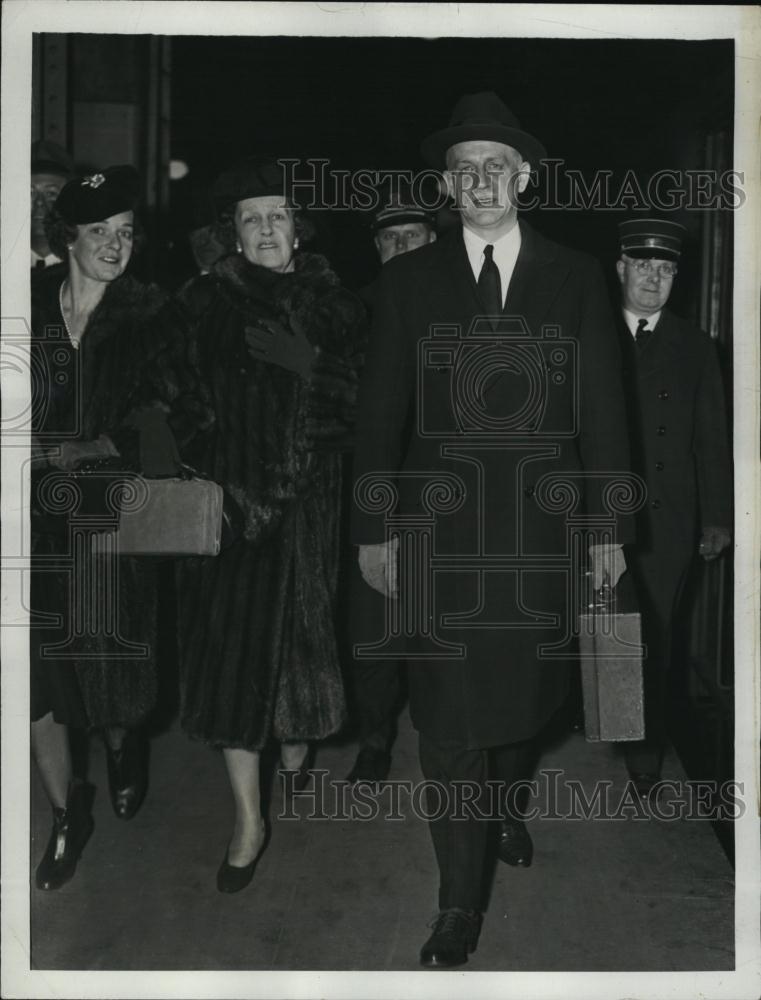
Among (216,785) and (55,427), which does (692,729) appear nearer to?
(216,785)

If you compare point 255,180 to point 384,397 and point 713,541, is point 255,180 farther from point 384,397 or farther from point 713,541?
point 713,541

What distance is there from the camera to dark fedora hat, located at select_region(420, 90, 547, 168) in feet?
12.6

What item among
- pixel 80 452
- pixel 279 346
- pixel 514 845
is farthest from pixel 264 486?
pixel 514 845

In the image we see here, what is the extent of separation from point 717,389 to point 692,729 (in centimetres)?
132

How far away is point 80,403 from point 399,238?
137cm

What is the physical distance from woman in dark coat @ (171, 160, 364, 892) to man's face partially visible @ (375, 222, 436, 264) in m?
0.63

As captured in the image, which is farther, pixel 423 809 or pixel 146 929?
pixel 423 809

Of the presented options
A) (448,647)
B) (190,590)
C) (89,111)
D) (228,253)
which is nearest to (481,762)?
(448,647)

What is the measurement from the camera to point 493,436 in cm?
388

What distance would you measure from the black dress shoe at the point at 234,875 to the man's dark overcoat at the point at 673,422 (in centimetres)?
166

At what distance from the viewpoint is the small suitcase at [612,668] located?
3.84 m

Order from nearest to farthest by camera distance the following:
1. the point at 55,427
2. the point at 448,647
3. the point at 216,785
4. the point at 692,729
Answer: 1. the point at 448,647
2. the point at 55,427
3. the point at 216,785
4. the point at 692,729

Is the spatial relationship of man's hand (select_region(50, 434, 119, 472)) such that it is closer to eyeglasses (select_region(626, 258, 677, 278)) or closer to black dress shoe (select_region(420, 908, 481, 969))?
black dress shoe (select_region(420, 908, 481, 969))

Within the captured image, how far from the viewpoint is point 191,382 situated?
417 centimetres
